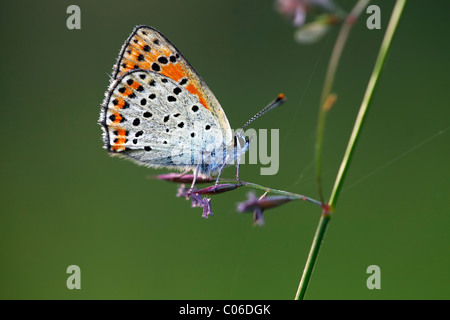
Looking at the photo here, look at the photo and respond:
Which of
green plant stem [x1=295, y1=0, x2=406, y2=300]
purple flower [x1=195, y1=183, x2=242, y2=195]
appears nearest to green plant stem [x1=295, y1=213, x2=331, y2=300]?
green plant stem [x1=295, y1=0, x2=406, y2=300]

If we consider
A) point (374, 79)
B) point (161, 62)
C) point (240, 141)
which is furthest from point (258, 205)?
point (161, 62)

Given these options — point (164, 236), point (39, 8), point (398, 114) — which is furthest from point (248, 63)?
point (39, 8)

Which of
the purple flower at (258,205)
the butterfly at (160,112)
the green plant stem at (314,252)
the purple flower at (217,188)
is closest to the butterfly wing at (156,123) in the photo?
the butterfly at (160,112)

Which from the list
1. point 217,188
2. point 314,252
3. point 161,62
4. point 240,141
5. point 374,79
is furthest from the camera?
point 240,141

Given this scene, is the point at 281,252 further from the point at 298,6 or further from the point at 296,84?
the point at 298,6

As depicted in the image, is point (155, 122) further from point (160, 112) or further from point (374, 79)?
point (374, 79)

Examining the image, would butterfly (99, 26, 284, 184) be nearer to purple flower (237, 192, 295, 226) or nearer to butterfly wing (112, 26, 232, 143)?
butterfly wing (112, 26, 232, 143)

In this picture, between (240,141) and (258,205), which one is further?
(240,141)
